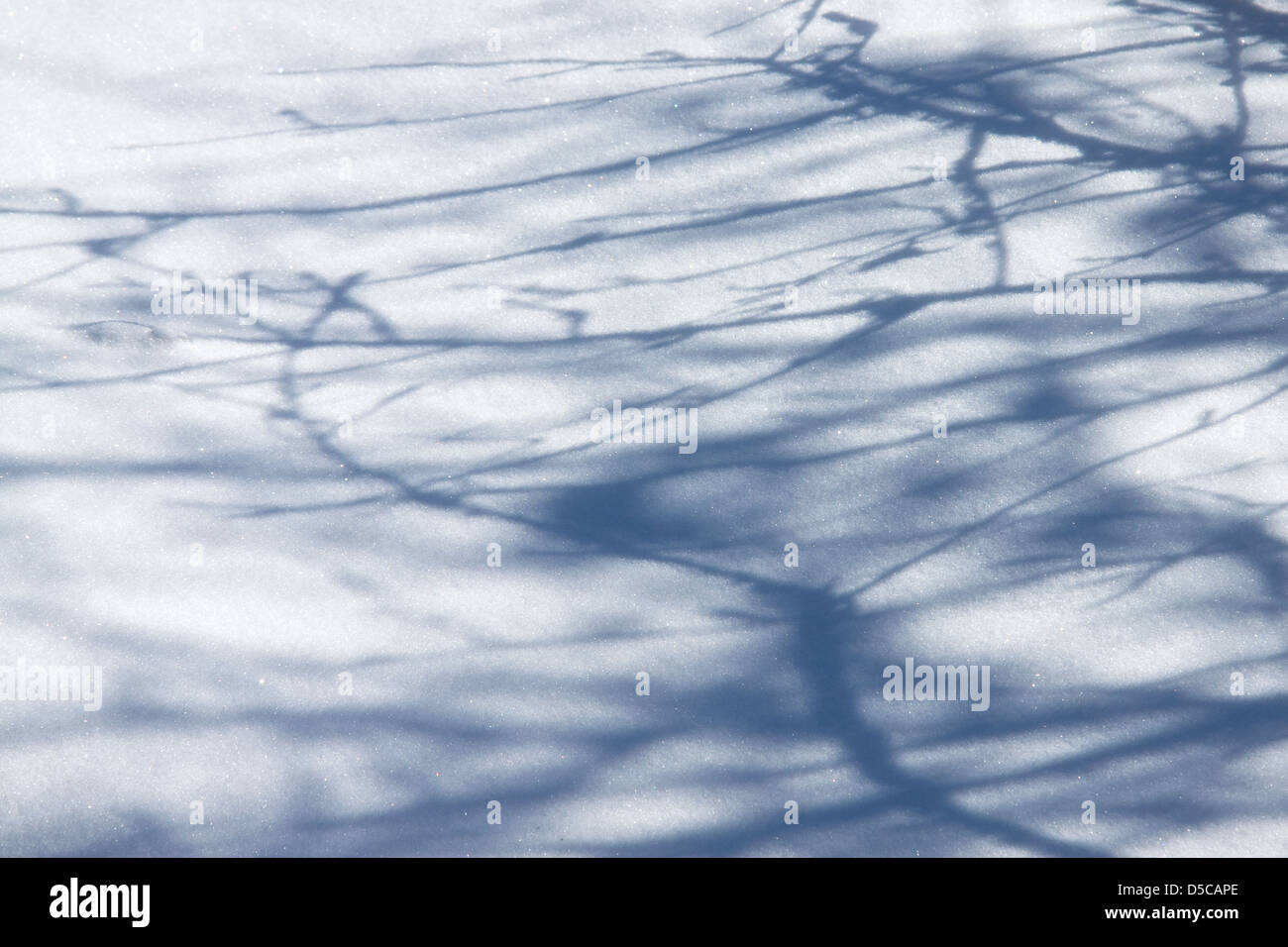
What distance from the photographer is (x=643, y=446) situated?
4148 millimetres

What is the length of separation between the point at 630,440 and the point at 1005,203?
201cm

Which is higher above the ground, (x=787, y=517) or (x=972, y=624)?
(x=787, y=517)

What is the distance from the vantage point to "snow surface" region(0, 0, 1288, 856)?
4.06 m

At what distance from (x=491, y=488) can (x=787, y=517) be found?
52.0 inches

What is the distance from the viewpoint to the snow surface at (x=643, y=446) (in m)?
4.06

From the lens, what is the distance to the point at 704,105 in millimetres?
4227

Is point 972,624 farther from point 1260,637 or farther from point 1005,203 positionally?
point 1005,203

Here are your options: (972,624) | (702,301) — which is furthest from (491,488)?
(972,624)
